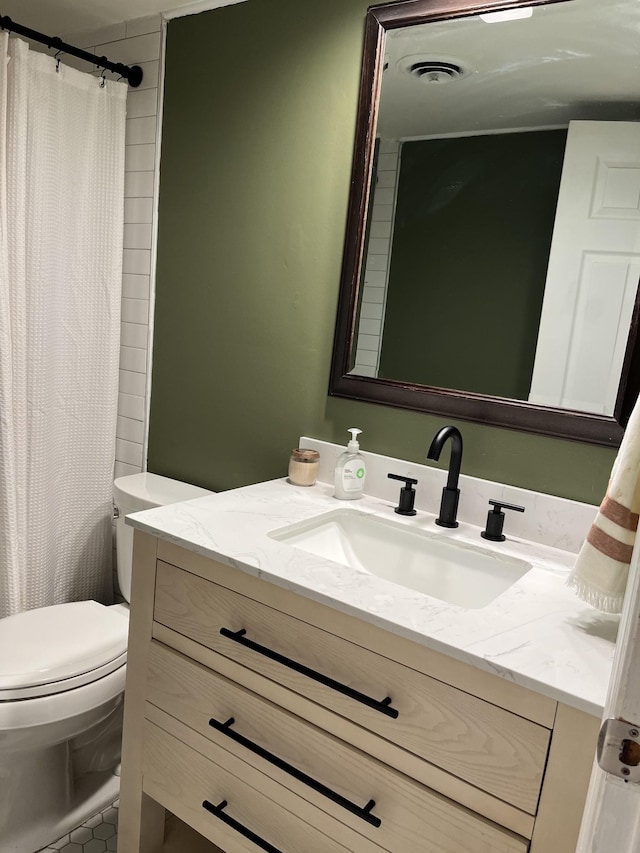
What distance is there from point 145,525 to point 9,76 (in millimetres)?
1343

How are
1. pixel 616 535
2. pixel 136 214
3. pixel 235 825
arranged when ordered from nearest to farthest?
pixel 616 535 < pixel 235 825 < pixel 136 214

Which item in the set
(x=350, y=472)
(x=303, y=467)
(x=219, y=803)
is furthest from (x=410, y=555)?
(x=219, y=803)

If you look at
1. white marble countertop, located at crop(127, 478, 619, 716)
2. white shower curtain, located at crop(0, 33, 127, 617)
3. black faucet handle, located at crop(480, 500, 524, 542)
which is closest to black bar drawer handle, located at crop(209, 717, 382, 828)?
white marble countertop, located at crop(127, 478, 619, 716)

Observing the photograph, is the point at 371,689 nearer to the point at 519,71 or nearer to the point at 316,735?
the point at 316,735

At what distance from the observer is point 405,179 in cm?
155

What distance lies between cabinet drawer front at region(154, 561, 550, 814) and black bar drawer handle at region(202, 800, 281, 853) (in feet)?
1.02

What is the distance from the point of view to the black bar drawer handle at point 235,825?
1.20m

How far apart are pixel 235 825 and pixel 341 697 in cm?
40

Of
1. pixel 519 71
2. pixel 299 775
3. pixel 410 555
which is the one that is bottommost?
pixel 299 775

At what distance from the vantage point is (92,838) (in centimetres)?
167

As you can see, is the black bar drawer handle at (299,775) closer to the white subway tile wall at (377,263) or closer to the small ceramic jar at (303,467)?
the small ceramic jar at (303,467)

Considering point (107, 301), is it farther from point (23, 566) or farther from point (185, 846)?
point (185, 846)

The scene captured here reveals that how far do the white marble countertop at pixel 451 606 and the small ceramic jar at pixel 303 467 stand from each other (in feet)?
0.59

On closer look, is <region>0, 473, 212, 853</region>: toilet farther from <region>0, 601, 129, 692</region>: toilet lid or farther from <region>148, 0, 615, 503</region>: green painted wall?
<region>148, 0, 615, 503</region>: green painted wall
